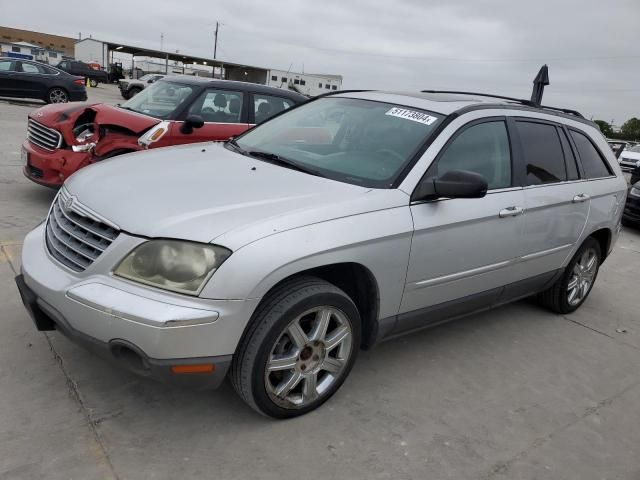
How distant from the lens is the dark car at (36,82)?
16766 mm

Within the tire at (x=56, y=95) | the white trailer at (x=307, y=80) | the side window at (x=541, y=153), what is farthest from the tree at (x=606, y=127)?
the side window at (x=541, y=153)

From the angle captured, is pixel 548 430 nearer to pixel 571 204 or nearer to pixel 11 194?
pixel 571 204

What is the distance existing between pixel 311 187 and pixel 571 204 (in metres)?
2.28

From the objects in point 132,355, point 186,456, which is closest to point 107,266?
point 132,355

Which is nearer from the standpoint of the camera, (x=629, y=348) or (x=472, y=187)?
Result: (x=472, y=187)

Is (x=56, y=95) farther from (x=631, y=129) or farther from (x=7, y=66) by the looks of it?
(x=631, y=129)

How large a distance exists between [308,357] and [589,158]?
312cm

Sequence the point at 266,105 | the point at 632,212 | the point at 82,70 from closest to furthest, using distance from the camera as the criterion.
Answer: the point at 266,105
the point at 632,212
the point at 82,70

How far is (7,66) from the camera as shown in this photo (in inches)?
660

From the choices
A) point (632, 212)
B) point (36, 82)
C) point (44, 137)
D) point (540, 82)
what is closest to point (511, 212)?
point (44, 137)

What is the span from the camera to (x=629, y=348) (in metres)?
4.24

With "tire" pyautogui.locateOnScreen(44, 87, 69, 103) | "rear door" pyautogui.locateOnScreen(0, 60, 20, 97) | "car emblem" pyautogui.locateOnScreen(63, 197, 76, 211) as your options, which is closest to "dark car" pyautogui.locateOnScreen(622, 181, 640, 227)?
"car emblem" pyautogui.locateOnScreen(63, 197, 76, 211)

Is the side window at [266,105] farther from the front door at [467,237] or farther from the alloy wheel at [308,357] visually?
the alloy wheel at [308,357]

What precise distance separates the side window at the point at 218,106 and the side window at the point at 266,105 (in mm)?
222
